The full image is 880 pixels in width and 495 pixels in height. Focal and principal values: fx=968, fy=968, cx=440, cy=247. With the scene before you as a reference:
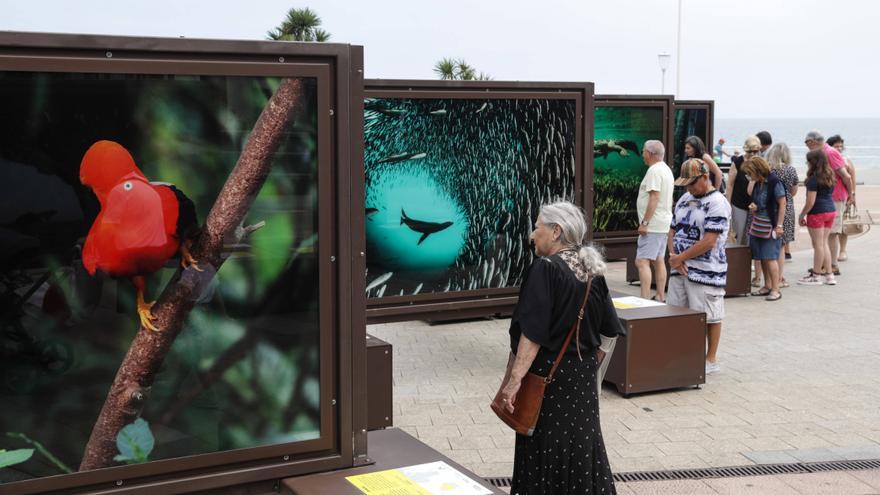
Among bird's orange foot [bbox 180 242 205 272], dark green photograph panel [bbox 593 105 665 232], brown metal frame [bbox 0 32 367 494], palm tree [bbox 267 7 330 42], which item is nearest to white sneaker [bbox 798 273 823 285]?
dark green photograph panel [bbox 593 105 665 232]

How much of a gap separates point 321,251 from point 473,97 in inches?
163

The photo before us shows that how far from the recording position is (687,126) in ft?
48.5

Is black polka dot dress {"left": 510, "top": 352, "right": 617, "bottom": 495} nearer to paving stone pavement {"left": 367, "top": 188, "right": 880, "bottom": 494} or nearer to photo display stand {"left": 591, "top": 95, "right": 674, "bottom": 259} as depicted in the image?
paving stone pavement {"left": 367, "top": 188, "right": 880, "bottom": 494}

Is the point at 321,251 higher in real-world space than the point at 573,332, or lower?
higher

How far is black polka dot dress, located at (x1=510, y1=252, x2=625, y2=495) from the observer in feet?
14.6

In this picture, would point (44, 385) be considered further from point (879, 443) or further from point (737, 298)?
point (737, 298)

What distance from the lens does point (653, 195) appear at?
1005 cm

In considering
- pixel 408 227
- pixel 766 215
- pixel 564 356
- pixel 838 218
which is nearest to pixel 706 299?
pixel 408 227

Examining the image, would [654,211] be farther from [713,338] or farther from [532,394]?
[532,394]

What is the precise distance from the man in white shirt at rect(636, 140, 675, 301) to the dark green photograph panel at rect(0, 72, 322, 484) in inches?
272

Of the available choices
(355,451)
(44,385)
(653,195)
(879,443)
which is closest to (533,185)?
(653,195)

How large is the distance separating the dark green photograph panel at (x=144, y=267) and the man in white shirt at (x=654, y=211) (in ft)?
22.7

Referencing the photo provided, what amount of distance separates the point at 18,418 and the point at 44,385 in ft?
0.45

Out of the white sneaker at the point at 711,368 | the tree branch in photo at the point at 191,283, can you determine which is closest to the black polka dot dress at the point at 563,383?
the tree branch in photo at the point at 191,283
